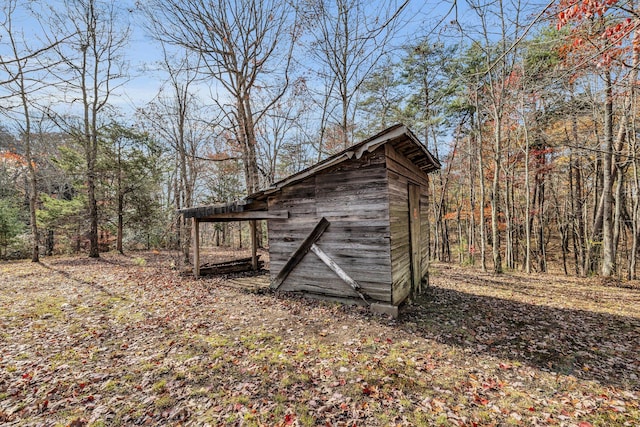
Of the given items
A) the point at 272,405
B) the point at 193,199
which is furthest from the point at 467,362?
the point at 193,199

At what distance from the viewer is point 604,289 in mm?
9477

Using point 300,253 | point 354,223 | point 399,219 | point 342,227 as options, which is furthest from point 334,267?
point 399,219

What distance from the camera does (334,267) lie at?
6.90m

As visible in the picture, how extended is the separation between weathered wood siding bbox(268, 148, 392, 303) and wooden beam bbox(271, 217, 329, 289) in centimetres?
12

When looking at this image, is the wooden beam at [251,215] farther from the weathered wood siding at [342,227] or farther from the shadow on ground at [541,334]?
the shadow on ground at [541,334]

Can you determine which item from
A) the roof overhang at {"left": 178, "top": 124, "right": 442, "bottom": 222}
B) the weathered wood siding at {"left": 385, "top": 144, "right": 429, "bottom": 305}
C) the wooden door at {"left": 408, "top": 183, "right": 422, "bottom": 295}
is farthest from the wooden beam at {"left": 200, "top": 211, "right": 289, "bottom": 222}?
the wooden door at {"left": 408, "top": 183, "right": 422, "bottom": 295}

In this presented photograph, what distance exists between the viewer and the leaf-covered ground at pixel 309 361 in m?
3.33

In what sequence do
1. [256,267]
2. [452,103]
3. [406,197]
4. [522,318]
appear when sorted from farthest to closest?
[452,103] → [256,267] → [406,197] → [522,318]

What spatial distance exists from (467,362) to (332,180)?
4.73m

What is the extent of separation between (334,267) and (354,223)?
1.28 m

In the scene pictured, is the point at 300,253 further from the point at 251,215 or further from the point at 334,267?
the point at 251,215

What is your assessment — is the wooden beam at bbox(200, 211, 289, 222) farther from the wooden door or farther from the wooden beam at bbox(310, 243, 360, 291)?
the wooden door

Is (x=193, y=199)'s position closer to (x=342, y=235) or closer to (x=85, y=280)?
(x=85, y=280)

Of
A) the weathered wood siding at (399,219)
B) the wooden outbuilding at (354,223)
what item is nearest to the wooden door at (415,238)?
the wooden outbuilding at (354,223)
